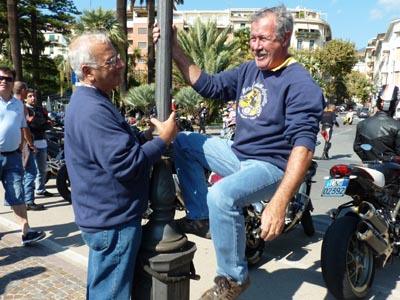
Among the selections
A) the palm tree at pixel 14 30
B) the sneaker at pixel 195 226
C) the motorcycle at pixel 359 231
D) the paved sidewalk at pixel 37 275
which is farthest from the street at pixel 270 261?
the palm tree at pixel 14 30

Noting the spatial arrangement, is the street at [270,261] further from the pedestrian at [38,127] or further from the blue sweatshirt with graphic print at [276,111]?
the blue sweatshirt with graphic print at [276,111]

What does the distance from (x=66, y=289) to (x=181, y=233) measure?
1602 millimetres

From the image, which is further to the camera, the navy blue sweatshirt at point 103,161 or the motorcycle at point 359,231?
the motorcycle at point 359,231

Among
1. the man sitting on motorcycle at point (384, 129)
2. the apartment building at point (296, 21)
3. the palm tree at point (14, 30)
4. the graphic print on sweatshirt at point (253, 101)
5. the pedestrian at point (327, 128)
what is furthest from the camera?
the apartment building at point (296, 21)

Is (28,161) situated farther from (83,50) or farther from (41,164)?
(83,50)

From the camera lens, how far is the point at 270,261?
4.25m

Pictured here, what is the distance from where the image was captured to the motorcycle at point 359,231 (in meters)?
3.21

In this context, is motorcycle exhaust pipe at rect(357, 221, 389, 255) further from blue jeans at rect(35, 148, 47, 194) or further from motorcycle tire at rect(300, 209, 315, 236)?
blue jeans at rect(35, 148, 47, 194)

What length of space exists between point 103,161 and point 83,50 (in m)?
0.59

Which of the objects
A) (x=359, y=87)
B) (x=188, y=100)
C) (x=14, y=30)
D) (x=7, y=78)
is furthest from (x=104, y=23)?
(x=359, y=87)

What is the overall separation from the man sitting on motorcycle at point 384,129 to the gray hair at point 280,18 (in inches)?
110

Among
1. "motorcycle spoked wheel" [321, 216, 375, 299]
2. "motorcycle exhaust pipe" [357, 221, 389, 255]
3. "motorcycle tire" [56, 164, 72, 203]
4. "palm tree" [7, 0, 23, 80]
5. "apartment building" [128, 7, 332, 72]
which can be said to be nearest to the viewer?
"motorcycle spoked wheel" [321, 216, 375, 299]

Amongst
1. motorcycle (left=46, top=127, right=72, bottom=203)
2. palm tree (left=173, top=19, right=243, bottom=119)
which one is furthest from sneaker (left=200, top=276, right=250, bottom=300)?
palm tree (left=173, top=19, right=243, bottom=119)

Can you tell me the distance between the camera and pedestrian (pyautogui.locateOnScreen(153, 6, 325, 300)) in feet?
7.12
